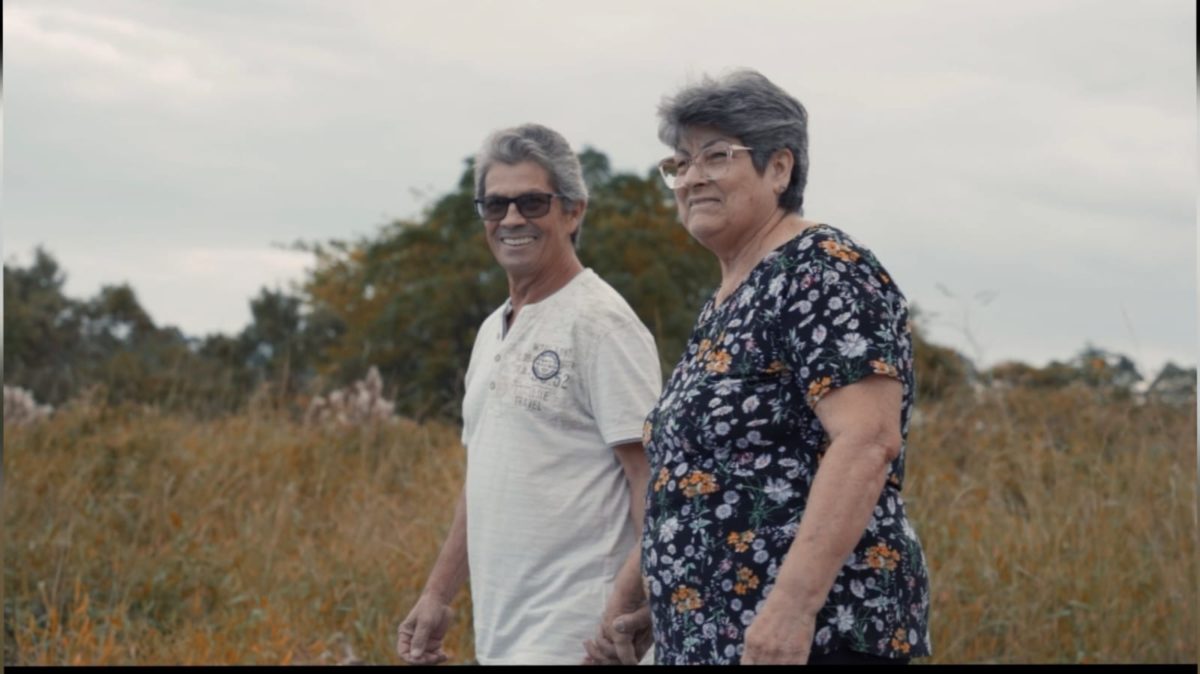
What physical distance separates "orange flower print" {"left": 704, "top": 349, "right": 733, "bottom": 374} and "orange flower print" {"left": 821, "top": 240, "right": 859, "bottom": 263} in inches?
10.7

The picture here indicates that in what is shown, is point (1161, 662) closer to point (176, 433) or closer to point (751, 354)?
point (751, 354)

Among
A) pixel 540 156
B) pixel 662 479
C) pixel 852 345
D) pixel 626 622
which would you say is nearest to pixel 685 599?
pixel 662 479

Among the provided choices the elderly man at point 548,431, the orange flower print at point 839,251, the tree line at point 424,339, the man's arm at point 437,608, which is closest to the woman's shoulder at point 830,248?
the orange flower print at point 839,251

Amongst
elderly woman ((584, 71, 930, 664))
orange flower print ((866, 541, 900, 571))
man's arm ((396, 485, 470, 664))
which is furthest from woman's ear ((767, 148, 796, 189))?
man's arm ((396, 485, 470, 664))

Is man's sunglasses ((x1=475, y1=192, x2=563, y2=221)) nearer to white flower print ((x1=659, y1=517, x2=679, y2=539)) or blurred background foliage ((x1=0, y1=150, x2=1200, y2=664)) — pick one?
white flower print ((x1=659, y1=517, x2=679, y2=539))

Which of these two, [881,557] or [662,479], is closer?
[881,557]

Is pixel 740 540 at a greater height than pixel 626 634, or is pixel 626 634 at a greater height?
pixel 740 540

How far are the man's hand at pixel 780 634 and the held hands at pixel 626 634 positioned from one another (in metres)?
0.70

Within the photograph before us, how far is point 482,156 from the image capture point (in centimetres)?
390

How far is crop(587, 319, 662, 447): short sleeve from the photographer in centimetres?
351

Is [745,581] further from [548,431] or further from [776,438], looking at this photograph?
[548,431]

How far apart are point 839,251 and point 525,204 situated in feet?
3.85

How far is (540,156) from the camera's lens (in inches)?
150

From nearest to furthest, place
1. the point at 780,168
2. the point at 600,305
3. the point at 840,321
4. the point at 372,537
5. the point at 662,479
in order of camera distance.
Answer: the point at 840,321 < the point at 662,479 < the point at 780,168 < the point at 600,305 < the point at 372,537
